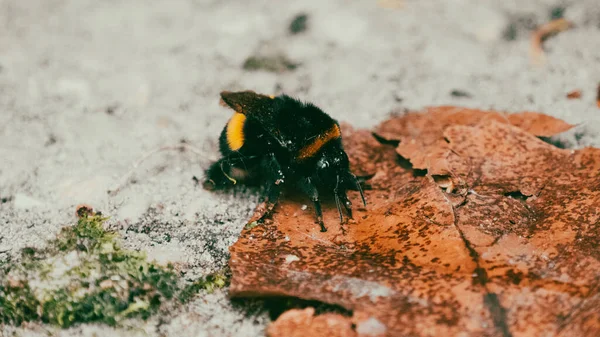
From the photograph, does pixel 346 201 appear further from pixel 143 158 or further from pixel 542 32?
pixel 542 32

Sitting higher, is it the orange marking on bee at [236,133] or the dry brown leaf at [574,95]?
the dry brown leaf at [574,95]

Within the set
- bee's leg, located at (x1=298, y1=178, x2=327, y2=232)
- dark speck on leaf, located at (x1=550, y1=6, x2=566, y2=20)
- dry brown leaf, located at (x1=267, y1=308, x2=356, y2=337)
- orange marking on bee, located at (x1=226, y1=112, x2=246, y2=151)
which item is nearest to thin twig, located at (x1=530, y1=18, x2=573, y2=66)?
dark speck on leaf, located at (x1=550, y1=6, x2=566, y2=20)

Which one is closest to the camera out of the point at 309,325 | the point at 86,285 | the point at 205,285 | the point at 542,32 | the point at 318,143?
the point at 309,325

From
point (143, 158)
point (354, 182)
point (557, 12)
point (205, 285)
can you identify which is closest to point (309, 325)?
point (205, 285)

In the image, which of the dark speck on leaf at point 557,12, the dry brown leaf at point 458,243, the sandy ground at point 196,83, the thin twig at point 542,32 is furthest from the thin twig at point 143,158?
the dark speck on leaf at point 557,12

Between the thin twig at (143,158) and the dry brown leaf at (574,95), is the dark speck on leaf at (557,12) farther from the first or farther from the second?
the thin twig at (143,158)

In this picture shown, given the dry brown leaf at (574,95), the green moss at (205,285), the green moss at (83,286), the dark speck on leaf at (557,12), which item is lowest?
the green moss at (83,286)

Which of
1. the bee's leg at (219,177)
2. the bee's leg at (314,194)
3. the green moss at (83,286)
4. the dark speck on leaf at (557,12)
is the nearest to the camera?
the green moss at (83,286)

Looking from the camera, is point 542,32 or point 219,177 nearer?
point 219,177
